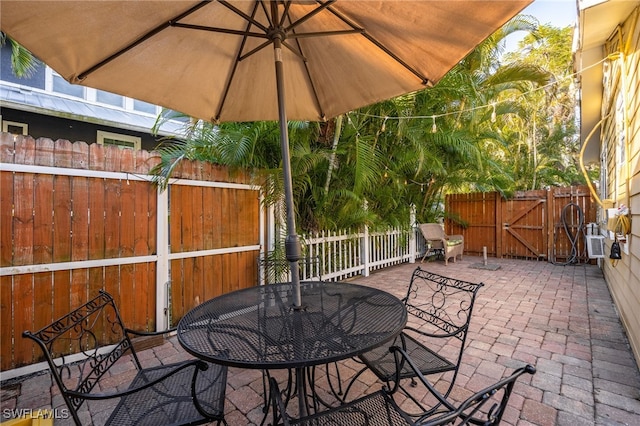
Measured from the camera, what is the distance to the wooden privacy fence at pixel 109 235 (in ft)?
7.11

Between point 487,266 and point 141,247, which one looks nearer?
point 141,247

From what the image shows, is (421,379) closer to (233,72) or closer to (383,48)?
(383,48)

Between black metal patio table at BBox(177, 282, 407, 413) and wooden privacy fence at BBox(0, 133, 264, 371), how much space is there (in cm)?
137

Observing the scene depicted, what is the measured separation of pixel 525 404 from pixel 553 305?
2.49 m

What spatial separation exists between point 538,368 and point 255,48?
3110 mm

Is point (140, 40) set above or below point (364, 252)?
above

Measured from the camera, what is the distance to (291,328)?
4.48 feet

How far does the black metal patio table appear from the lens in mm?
1129

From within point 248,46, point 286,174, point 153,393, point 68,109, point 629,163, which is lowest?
point 153,393

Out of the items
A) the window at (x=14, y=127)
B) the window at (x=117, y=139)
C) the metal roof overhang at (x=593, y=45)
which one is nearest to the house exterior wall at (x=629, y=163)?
the metal roof overhang at (x=593, y=45)

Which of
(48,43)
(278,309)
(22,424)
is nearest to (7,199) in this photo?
(48,43)

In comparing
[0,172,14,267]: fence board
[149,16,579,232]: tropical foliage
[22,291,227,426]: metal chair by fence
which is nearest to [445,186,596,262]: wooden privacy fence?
[149,16,579,232]: tropical foliage

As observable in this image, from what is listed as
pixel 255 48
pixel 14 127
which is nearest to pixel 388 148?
pixel 255 48

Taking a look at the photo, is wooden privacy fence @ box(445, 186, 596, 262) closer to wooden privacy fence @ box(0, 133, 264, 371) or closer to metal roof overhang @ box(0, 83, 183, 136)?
wooden privacy fence @ box(0, 133, 264, 371)
